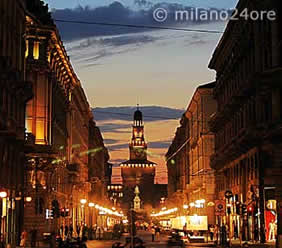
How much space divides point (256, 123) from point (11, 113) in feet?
66.6

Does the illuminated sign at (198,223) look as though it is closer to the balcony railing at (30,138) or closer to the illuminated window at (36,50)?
the balcony railing at (30,138)

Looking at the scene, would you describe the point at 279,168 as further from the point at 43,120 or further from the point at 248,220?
the point at 43,120

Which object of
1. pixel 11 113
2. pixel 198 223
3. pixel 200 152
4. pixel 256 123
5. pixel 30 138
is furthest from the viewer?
pixel 200 152

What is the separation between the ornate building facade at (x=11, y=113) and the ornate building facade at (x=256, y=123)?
1637 centimetres

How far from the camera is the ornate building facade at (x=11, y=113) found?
51219 mm

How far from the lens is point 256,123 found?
64.2 meters

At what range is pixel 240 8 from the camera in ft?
237

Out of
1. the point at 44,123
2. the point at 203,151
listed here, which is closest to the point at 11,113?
the point at 44,123

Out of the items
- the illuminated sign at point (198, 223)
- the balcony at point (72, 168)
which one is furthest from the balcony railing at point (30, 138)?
the balcony at point (72, 168)

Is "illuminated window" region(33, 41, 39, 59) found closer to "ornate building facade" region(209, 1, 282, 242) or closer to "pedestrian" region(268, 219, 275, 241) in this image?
"ornate building facade" region(209, 1, 282, 242)

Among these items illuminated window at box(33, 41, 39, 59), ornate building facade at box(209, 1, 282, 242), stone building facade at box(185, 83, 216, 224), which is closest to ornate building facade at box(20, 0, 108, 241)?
illuminated window at box(33, 41, 39, 59)

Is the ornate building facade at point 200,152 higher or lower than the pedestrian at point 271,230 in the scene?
higher

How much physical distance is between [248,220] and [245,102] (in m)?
10.7

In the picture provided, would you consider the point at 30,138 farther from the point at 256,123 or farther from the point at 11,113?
the point at 256,123
